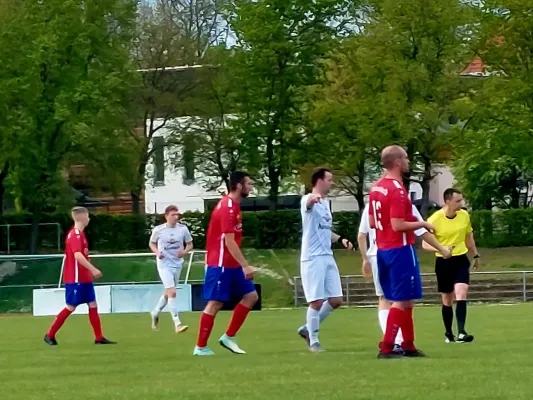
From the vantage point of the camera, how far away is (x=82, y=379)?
11211 mm

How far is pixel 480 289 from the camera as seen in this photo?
119 ft

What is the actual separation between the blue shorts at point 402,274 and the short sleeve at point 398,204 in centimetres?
36

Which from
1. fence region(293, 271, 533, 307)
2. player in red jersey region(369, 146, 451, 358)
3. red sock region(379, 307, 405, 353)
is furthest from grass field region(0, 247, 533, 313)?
player in red jersey region(369, 146, 451, 358)

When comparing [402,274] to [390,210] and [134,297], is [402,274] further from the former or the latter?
[134,297]

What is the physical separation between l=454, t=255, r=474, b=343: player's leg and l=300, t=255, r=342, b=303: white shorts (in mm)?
2266

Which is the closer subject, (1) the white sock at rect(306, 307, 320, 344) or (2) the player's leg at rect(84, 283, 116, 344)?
(1) the white sock at rect(306, 307, 320, 344)

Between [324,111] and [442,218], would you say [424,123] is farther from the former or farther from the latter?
[442,218]

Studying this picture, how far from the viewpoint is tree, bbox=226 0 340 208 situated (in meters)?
49.2

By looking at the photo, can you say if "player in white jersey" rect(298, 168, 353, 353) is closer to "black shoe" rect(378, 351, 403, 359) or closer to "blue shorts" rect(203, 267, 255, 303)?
"blue shorts" rect(203, 267, 255, 303)

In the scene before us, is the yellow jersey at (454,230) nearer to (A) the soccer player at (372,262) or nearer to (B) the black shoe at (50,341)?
(A) the soccer player at (372,262)

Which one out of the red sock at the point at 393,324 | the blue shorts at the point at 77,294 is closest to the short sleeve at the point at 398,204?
the red sock at the point at 393,324

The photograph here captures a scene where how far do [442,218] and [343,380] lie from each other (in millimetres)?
6088

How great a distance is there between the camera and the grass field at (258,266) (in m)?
32.6

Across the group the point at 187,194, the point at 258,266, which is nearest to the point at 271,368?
the point at 258,266
